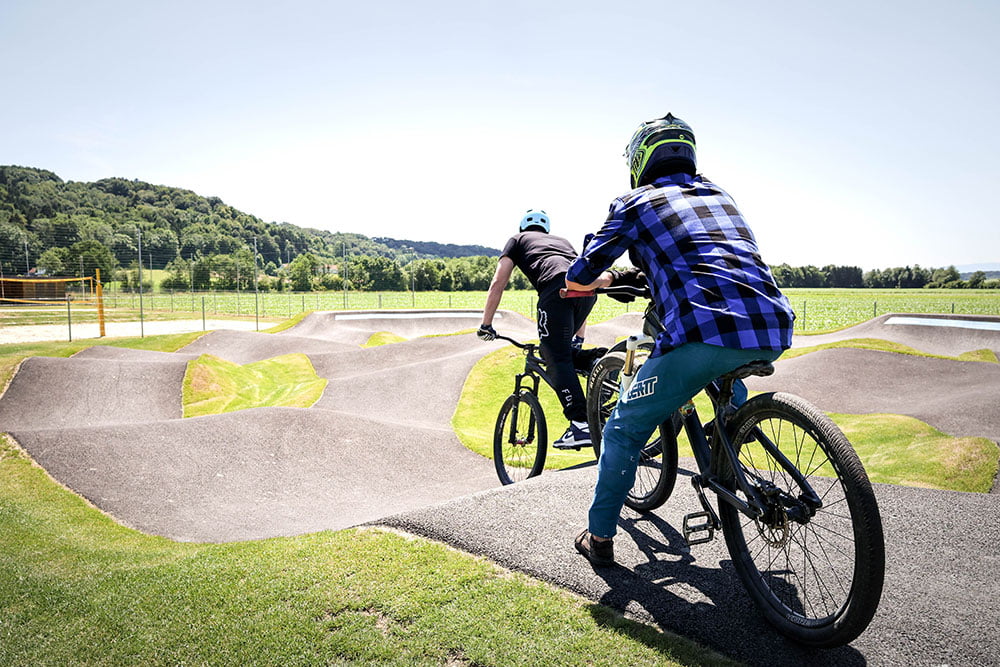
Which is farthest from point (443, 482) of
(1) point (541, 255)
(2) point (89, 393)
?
(2) point (89, 393)

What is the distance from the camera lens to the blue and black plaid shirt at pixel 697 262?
2.77 m

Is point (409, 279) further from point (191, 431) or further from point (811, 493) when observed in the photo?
point (811, 493)

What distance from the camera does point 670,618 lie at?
3.00 m

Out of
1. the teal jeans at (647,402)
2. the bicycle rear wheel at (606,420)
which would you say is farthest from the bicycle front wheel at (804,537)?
the bicycle rear wheel at (606,420)

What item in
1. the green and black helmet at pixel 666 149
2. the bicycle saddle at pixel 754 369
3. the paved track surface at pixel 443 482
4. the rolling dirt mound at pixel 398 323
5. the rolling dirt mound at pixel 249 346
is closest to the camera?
the bicycle saddle at pixel 754 369

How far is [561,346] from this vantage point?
569 centimetres

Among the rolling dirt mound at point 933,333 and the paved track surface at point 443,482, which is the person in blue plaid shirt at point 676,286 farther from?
the rolling dirt mound at point 933,333

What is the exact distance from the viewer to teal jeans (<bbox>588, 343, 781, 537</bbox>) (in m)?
Answer: 2.83

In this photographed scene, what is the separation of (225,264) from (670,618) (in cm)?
5016

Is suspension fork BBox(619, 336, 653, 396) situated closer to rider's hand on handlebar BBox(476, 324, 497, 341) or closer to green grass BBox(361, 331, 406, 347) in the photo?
rider's hand on handlebar BBox(476, 324, 497, 341)

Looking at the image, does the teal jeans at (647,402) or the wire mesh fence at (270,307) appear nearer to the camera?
the teal jeans at (647,402)

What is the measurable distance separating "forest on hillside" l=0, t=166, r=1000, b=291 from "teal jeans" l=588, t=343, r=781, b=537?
37979 mm

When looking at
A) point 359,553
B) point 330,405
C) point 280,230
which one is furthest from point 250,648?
point 280,230

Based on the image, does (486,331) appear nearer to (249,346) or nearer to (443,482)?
(443,482)
